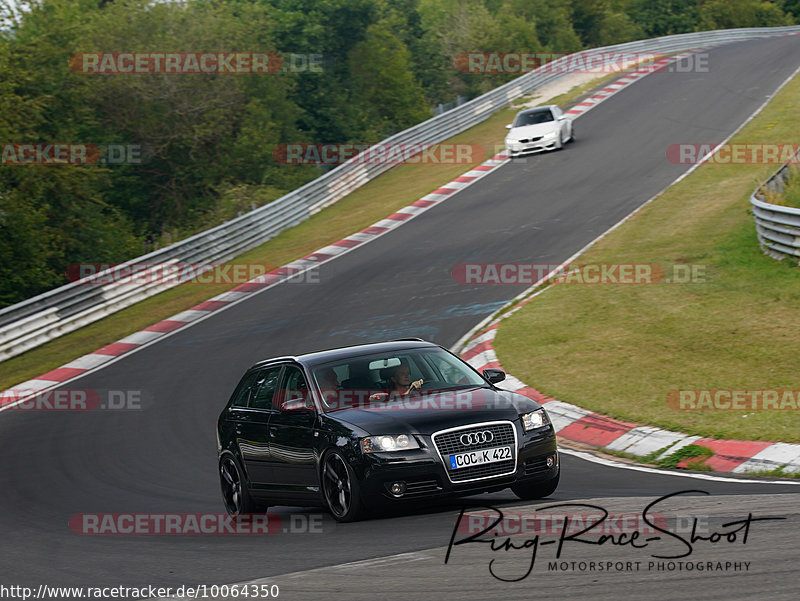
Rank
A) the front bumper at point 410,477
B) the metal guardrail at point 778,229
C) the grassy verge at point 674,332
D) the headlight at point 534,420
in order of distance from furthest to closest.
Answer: the metal guardrail at point 778,229, the grassy verge at point 674,332, the headlight at point 534,420, the front bumper at point 410,477

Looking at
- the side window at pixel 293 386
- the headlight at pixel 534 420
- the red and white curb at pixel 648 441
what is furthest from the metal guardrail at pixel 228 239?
the headlight at pixel 534 420

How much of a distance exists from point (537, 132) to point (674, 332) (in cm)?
1934

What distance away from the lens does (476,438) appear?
27.7ft

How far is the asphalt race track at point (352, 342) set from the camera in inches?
300

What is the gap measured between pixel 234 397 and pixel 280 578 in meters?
4.02

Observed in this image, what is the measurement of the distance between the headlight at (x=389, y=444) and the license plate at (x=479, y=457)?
326 millimetres

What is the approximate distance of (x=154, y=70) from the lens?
41.2 metres

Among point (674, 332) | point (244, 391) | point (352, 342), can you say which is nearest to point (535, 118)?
point (352, 342)

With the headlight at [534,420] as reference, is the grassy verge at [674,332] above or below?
below

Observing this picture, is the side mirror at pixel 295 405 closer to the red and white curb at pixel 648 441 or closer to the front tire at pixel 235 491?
the front tire at pixel 235 491

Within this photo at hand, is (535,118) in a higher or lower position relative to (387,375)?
higher

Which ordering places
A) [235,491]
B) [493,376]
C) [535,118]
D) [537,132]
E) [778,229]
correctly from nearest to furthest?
[493,376], [235,491], [778,229], [537,132], [535,118]

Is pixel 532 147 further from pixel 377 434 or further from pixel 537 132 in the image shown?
pixel 377 434

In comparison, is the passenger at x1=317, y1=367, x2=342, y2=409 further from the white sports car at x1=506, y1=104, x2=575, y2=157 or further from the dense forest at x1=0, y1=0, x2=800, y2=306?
the white sports car at x1=506, y1=104, x2=575, y2=157
